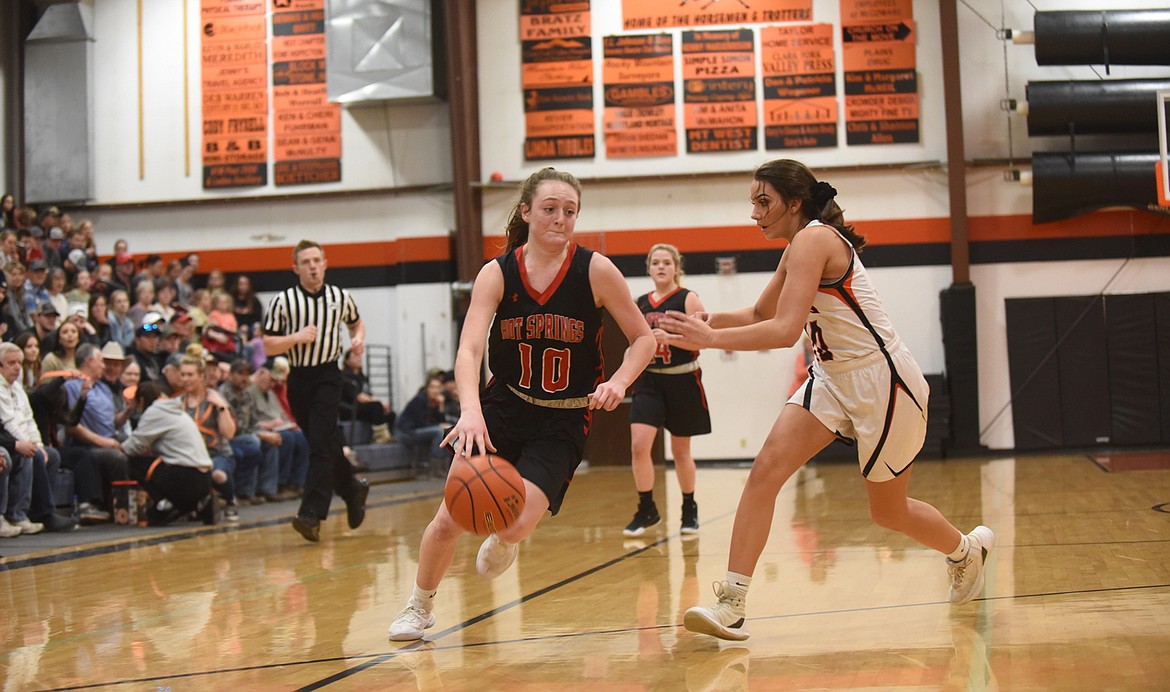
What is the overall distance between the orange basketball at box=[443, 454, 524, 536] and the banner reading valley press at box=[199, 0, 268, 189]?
44.4 ft

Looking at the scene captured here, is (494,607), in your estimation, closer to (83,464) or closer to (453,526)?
(453,526)

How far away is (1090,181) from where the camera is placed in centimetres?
1428

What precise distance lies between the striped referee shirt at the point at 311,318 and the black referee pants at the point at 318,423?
0.28ft

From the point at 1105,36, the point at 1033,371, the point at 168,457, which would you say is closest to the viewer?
the point at 168,457

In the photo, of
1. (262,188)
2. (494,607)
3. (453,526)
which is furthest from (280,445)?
(453,526)

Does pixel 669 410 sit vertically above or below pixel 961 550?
above

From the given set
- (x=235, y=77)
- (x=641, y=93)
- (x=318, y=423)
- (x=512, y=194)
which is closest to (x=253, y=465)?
(x=318, y=423)

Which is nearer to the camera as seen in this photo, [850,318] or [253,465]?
[850,318]

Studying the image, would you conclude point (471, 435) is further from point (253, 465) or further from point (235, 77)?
point (235, 77)

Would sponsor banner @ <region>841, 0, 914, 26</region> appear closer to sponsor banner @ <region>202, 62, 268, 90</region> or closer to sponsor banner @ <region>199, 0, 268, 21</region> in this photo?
sponsor banner @ <region>202, 62, 268, 90</region>

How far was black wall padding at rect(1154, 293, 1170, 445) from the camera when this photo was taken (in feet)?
48.1

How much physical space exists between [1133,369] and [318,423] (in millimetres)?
11404

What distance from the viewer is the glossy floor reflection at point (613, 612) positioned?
3.63 meters

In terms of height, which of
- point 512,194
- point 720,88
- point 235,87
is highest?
point 235,87
